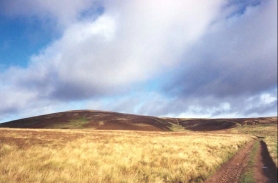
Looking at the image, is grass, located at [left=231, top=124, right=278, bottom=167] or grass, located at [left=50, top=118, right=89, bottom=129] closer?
grass, located at [left=231, top=124, right=278, bottom=167]

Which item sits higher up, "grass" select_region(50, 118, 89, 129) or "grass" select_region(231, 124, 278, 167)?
"grass" select_region(50, 118, 89, 129)

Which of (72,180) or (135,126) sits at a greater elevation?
(135,126)

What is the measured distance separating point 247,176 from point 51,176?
10.3 meters

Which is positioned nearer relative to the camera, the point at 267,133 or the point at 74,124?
the point at 267,133

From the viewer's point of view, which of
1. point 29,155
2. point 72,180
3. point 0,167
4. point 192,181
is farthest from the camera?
point 29,155

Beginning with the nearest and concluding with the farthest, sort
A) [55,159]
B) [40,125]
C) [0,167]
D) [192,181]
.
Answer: [0,167]
[192,181]
[55,159]
[40,125]

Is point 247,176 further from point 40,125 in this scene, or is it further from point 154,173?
point 40,125

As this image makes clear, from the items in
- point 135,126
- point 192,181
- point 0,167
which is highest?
point 135,126

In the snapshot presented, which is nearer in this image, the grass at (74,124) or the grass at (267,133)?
the grass at (267,133)

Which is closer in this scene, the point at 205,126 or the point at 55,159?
the point at 55,159

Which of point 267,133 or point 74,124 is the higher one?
point 74,124

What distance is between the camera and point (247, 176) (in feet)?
45.7

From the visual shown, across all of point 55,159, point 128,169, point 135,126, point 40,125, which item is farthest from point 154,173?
point 40,125

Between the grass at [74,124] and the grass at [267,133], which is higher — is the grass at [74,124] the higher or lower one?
the higher one
